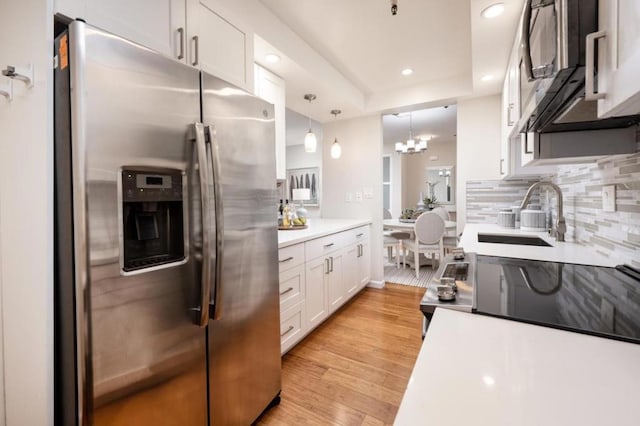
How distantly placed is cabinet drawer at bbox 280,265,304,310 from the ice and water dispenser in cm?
93

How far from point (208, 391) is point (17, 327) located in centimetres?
69

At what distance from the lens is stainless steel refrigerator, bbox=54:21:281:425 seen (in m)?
0.82

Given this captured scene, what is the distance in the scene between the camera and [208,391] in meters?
1.17

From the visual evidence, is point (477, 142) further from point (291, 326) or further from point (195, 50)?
point (195, 50)

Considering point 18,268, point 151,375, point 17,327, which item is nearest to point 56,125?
point 18,268

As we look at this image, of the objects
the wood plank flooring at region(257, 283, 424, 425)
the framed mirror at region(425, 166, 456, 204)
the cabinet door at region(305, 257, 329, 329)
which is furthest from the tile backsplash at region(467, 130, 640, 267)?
the framed mirror at region(425, 166, 456, 204)

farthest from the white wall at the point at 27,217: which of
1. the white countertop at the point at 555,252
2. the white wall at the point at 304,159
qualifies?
the white wall at the point at 304,159

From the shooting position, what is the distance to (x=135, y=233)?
3.19ft

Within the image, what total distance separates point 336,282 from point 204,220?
72.9 inches

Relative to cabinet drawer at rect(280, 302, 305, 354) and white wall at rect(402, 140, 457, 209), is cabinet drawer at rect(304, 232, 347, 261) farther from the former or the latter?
white wall at rect(402, 140, 457, 209)

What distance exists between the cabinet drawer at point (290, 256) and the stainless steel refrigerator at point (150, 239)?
0.47 meters

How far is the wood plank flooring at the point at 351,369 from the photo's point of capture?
5.10ft

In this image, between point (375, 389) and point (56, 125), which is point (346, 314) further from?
point (56, 125)

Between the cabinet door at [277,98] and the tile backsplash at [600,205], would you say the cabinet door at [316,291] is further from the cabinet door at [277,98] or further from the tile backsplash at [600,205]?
the tile backsplash at [600,205]
